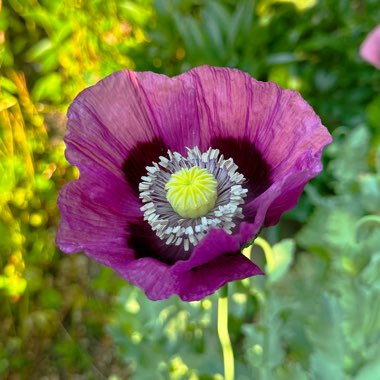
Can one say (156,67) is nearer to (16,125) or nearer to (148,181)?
(16,125)

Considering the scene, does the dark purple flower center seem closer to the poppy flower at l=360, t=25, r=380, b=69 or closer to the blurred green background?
the blurred green background

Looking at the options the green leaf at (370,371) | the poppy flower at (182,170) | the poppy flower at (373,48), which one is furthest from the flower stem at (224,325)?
the poppy flower at (373,48)

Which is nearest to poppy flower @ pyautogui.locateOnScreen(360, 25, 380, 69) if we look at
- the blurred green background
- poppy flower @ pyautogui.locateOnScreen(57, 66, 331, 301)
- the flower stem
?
the blurred green background

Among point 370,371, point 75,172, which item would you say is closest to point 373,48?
point 370,371

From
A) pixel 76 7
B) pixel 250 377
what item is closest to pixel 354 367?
pixel 250 377

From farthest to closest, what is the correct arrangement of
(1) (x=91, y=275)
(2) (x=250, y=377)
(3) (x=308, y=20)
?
(1) (x=91, y=275)
(3) (x=308, y=20)
(2) (x=250, y=377)

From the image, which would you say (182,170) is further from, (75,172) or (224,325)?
(75,172)

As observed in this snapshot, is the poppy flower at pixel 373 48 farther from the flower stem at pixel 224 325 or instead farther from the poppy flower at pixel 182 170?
the flower stem at pixel 224 325
